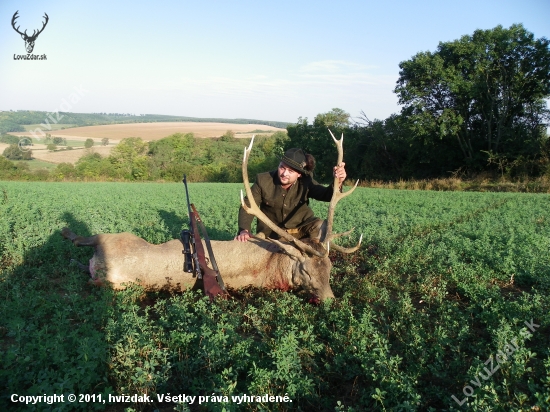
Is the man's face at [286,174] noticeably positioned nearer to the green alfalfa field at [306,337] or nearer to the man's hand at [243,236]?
the man's hand at [243,236]

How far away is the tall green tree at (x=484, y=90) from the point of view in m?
25.9

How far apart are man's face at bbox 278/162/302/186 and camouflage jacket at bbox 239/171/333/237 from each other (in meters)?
0.22

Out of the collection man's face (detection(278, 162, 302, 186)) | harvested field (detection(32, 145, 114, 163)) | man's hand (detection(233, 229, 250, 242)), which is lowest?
harvested field (detection(32, 145, 114, 163))

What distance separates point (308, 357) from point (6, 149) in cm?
4684

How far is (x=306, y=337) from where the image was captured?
13.1 feet

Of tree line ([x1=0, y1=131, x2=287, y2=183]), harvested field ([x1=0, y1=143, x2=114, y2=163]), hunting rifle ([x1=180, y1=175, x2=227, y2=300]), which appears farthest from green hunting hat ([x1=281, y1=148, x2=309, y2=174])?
harvested field ([x1=0, y1=143, x2=114, y2=163])

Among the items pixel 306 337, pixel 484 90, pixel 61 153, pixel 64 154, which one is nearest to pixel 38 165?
pixel 64 154

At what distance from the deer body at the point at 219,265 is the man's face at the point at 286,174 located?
41.5 inches

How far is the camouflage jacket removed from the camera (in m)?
6.66

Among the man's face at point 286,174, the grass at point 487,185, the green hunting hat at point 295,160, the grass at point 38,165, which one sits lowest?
the grass at point 38,165

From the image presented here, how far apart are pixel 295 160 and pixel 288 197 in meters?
0.72

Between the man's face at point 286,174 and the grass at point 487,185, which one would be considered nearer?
the man's face at point 286,174

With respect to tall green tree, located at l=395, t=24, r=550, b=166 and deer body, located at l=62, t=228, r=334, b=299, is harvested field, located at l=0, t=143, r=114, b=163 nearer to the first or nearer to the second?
tall green tree, located at l=395, t=24, r=550, b=166

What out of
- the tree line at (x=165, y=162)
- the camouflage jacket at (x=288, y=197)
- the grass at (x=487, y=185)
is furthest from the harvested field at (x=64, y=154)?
the camouflage jacket at (x=288, y=197)
